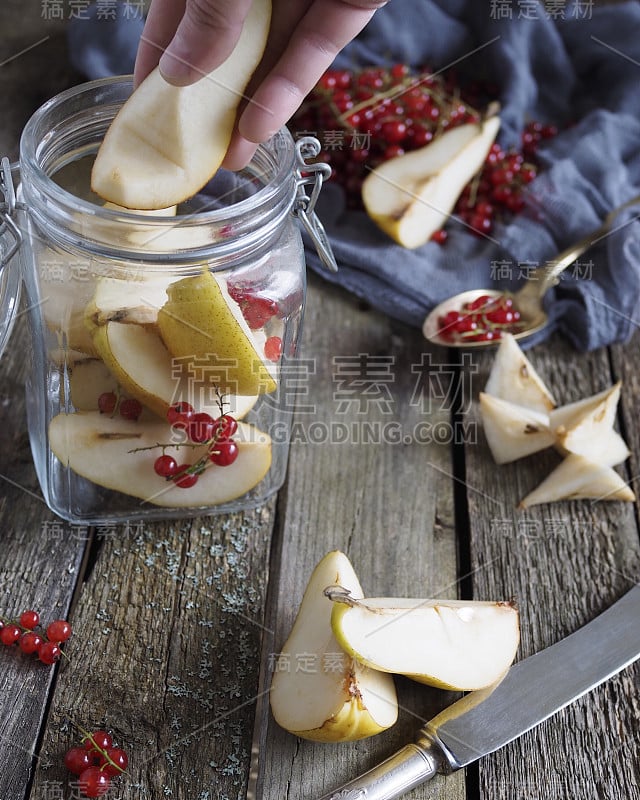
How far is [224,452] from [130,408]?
9 centimetres

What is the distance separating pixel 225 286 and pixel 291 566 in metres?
0.28

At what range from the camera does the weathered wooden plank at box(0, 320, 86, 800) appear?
2.29 feet

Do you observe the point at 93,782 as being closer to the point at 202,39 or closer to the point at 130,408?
the point at 130,408

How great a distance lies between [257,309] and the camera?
0.76 m

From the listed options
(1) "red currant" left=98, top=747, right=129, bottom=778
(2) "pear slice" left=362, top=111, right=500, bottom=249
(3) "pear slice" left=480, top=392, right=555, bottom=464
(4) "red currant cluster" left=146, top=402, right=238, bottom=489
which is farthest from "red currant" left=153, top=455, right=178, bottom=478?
(2) "pear slice" left=362, top=111, right=500, bottom=249

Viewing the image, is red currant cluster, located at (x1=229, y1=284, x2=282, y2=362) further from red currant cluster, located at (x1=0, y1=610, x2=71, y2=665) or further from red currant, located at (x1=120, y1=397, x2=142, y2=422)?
red currant cluster, located at (x1=0, y1=610, x2=71, y2=665)

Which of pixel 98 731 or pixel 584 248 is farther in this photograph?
pixel 584 248

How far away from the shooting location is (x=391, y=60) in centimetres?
128

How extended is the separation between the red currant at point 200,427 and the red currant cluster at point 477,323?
0.37m

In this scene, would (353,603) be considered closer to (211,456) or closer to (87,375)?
(211,456)

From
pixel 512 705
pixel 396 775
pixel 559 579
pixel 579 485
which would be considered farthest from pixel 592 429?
pixel 396 775

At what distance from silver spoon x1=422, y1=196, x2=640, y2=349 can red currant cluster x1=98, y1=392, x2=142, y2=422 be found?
394mm

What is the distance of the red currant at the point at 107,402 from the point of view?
30.5 inches

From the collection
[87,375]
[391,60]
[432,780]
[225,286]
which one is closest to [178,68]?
[225,286]
